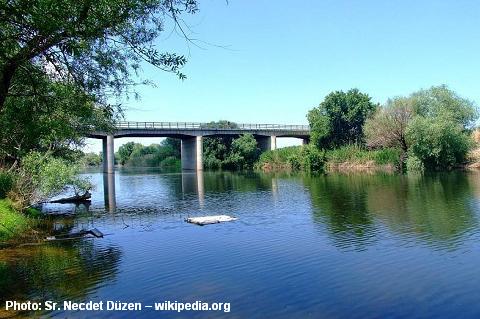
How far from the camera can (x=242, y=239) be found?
73.1 feet

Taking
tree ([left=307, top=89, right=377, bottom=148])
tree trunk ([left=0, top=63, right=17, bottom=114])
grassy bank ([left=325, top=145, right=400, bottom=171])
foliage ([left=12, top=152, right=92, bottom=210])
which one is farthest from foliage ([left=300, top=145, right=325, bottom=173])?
tree trunk ([left=0, top=63, right=17, bottom=114])

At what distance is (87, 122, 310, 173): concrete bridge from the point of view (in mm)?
97312

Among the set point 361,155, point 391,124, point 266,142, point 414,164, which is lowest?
point 414,164

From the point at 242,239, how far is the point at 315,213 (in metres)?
9.28

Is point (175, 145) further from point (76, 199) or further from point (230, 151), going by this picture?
point (76, 199)

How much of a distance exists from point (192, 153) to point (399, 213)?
284 ft

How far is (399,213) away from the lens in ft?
92.7

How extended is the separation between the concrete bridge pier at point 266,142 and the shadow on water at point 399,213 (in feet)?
224

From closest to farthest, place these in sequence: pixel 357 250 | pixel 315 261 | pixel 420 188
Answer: pixel 315 261, pixel 357 250, pixel 420 188

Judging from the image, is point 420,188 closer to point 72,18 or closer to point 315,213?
point 315,213

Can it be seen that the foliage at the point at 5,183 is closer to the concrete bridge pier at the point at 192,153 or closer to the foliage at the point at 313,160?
the foliage at the point at 313,160

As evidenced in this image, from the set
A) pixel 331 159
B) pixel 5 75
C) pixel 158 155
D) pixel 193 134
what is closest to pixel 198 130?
pixel 193 134

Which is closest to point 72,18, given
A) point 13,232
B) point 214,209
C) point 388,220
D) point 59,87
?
point 59,87

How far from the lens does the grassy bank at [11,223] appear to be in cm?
2202
